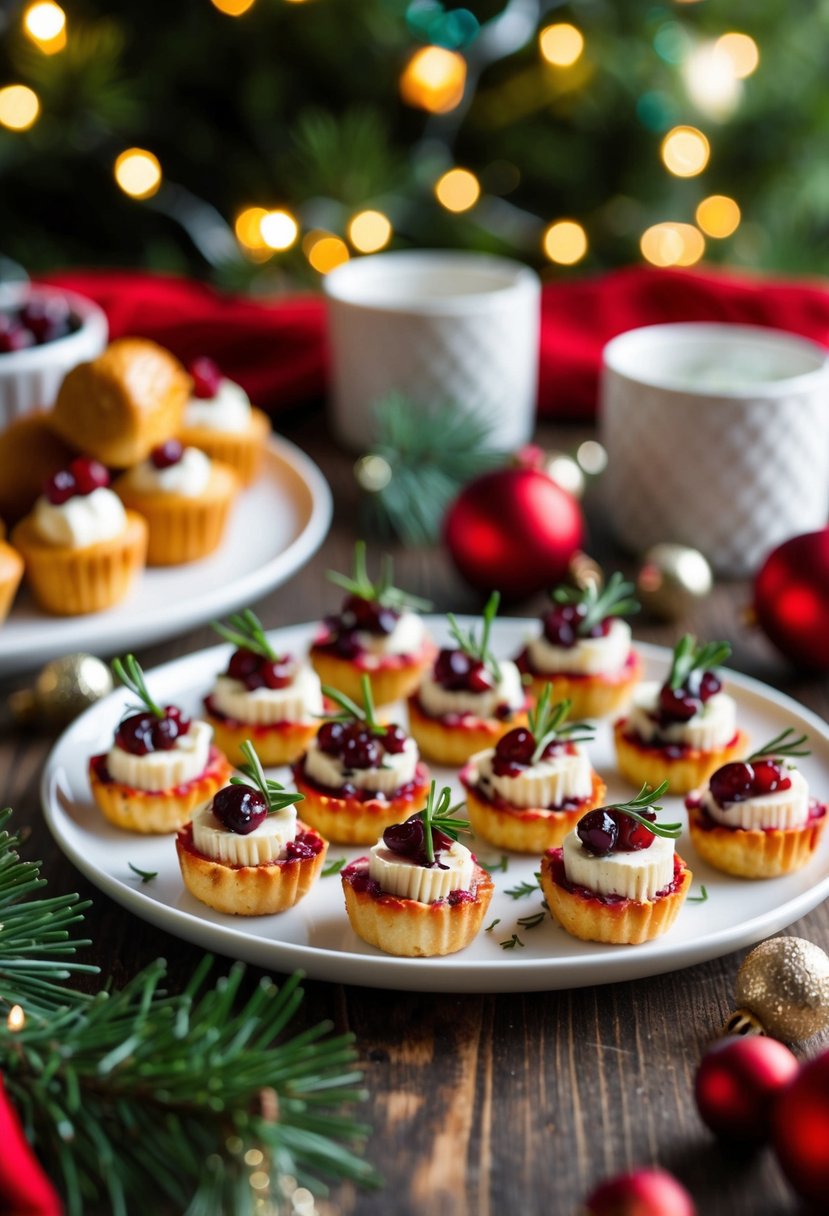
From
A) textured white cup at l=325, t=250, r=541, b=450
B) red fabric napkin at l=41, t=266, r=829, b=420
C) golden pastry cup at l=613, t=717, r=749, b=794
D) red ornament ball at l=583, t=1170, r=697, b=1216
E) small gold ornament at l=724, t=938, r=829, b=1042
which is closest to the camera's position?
red ornament ball at l=583, t=1170, r=697, b=1216

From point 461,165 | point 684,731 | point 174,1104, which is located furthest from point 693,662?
point 461,165

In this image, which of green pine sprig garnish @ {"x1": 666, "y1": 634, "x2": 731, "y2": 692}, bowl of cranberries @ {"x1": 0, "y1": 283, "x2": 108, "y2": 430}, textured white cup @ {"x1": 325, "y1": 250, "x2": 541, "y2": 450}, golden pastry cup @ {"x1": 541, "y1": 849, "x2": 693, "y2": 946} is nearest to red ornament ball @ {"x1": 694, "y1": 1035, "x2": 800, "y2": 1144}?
golden pastry cup @ {"x1": 541, "y1": 849, "x2": 693, "y2": 946}

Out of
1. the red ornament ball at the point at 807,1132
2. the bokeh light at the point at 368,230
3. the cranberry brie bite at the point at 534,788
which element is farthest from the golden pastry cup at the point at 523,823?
the bokeh light at the point at 368,230

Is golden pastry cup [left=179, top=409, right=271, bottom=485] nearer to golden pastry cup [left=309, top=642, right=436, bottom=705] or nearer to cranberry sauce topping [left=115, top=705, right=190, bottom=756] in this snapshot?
golden pastry cup [left=309, top=642, right=436, bottom=705]

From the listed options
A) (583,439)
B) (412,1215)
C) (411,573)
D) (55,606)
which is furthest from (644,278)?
(412,1215)

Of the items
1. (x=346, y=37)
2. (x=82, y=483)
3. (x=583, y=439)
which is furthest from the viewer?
(x=346, y=37)

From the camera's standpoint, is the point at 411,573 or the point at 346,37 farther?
the point at 346,37

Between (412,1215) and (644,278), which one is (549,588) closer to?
(644,278)
